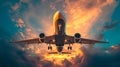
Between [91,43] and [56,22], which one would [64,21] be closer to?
[56,22]

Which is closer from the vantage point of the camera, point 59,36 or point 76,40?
point 59,36

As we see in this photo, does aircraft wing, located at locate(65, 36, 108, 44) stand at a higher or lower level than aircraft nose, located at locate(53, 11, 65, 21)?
lower

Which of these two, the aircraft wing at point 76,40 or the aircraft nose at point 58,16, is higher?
the aircraft nose at point 58,16

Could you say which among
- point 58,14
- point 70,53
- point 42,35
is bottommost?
point 70,53

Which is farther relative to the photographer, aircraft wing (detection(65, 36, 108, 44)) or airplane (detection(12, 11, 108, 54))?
aircraft wing (detection(65, 36, 108, 44))

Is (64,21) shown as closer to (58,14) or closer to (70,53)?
(58,14)

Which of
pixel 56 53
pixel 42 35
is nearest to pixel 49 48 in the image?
pixel 56 53

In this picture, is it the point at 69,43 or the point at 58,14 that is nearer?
the point at 58,14

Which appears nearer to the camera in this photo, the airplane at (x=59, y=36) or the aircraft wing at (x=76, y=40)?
the airplane at (x=59, y=36)

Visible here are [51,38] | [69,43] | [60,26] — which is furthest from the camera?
[69,43]

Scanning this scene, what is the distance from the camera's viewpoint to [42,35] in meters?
61.7

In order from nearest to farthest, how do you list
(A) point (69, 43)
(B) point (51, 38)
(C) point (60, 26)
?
(C) point (60, 26), (B) point (51, 38), (A) point (69, 43)

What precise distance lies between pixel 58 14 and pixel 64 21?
2.19m

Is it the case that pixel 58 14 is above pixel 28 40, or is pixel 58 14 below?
above
